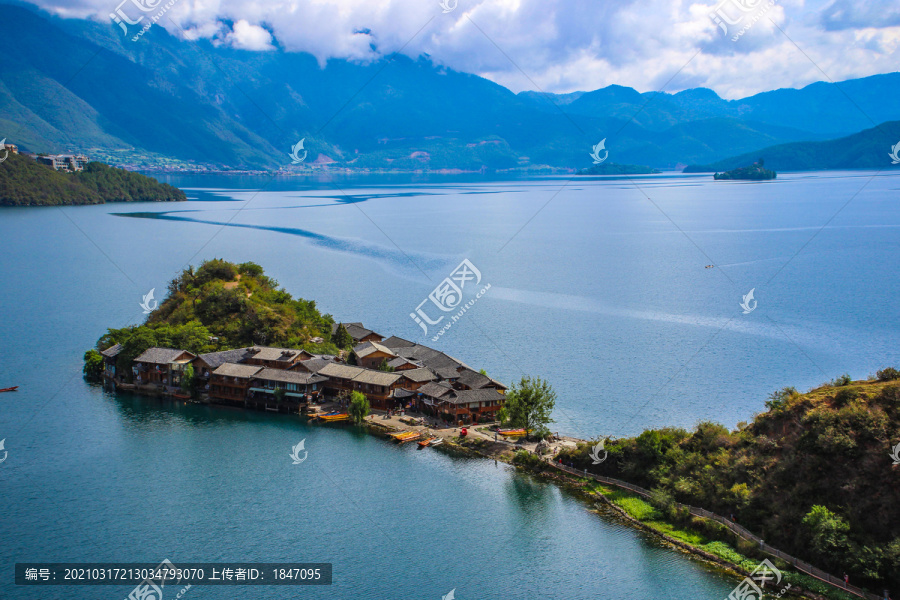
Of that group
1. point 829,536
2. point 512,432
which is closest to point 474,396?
point 512,432

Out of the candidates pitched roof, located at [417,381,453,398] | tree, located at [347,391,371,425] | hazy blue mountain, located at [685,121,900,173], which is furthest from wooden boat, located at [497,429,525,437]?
hazy blue mountain, located at [685,121,900,173]

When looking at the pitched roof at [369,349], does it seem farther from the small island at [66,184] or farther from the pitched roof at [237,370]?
the small island at [66,184]

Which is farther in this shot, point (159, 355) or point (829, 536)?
point (159, 355)

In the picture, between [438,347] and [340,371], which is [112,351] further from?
[438,347]

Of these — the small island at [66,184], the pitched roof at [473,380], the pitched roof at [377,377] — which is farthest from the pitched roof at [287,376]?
the small island at [66,184]

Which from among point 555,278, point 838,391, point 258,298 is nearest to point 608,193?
point 555,278
